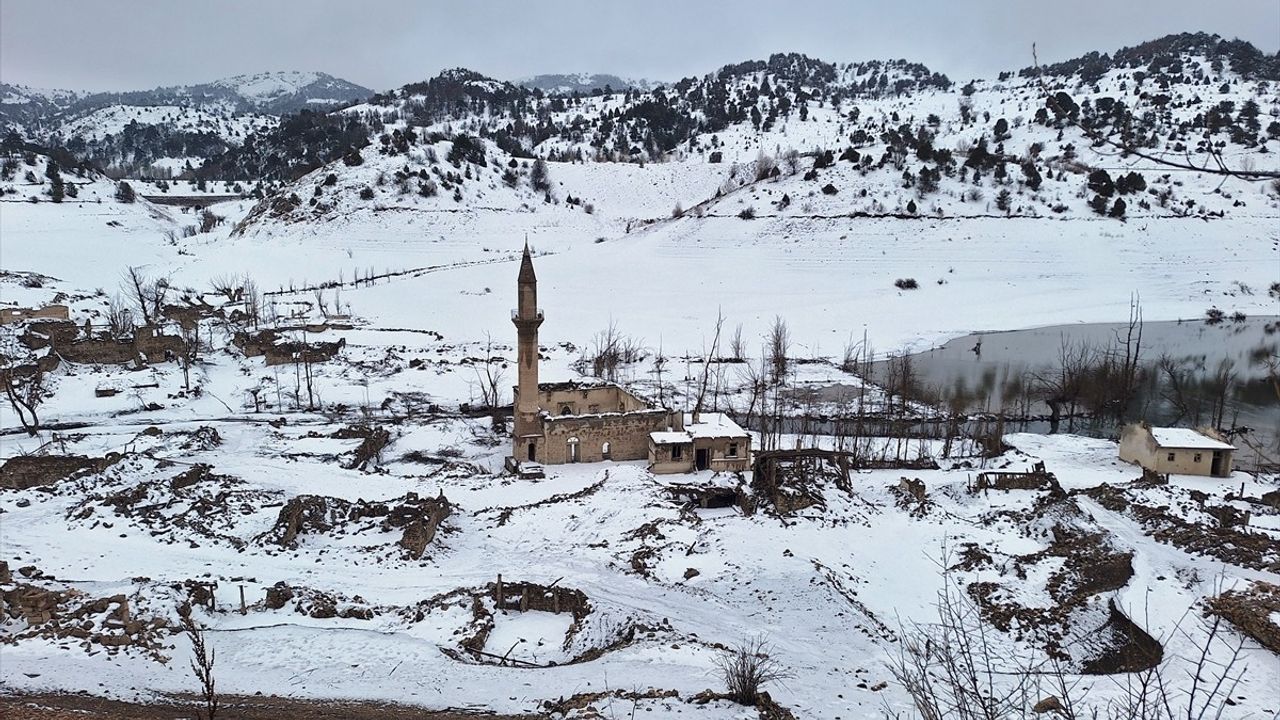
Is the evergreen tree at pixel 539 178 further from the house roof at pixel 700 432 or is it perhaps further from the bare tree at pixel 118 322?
the house roof at pixel 700 432

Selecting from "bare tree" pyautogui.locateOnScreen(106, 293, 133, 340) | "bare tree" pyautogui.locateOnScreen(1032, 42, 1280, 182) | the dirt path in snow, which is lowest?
the dirt path in snow

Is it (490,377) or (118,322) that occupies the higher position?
(118,322)

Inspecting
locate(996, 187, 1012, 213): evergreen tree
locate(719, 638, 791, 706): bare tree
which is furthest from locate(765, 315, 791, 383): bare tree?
locate(996, 187, 1012, 213): evergreen tree

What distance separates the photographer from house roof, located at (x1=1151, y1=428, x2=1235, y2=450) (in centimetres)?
2120

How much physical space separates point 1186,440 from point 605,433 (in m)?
17.4

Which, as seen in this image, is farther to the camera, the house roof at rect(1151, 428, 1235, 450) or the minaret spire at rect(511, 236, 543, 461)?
the minaret spire at rect(511, 236, 543, 461)

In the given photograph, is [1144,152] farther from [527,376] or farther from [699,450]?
[527,376]

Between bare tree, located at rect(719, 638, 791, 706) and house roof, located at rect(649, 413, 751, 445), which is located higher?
→ house roof, located at rect(649, 413, 751, 445)

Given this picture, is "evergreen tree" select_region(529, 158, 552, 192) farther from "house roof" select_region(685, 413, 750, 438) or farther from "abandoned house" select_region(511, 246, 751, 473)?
"house roof" select_region(685, 413, 750, 438)

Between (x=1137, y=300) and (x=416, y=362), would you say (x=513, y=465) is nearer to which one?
(x=416, y=362)

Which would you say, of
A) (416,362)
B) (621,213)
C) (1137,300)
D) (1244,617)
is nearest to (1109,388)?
(1244,617)

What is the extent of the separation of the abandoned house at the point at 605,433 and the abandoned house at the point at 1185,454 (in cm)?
1209

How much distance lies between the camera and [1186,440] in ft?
71.1

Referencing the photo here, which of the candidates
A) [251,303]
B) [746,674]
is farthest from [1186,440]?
[251,303]
